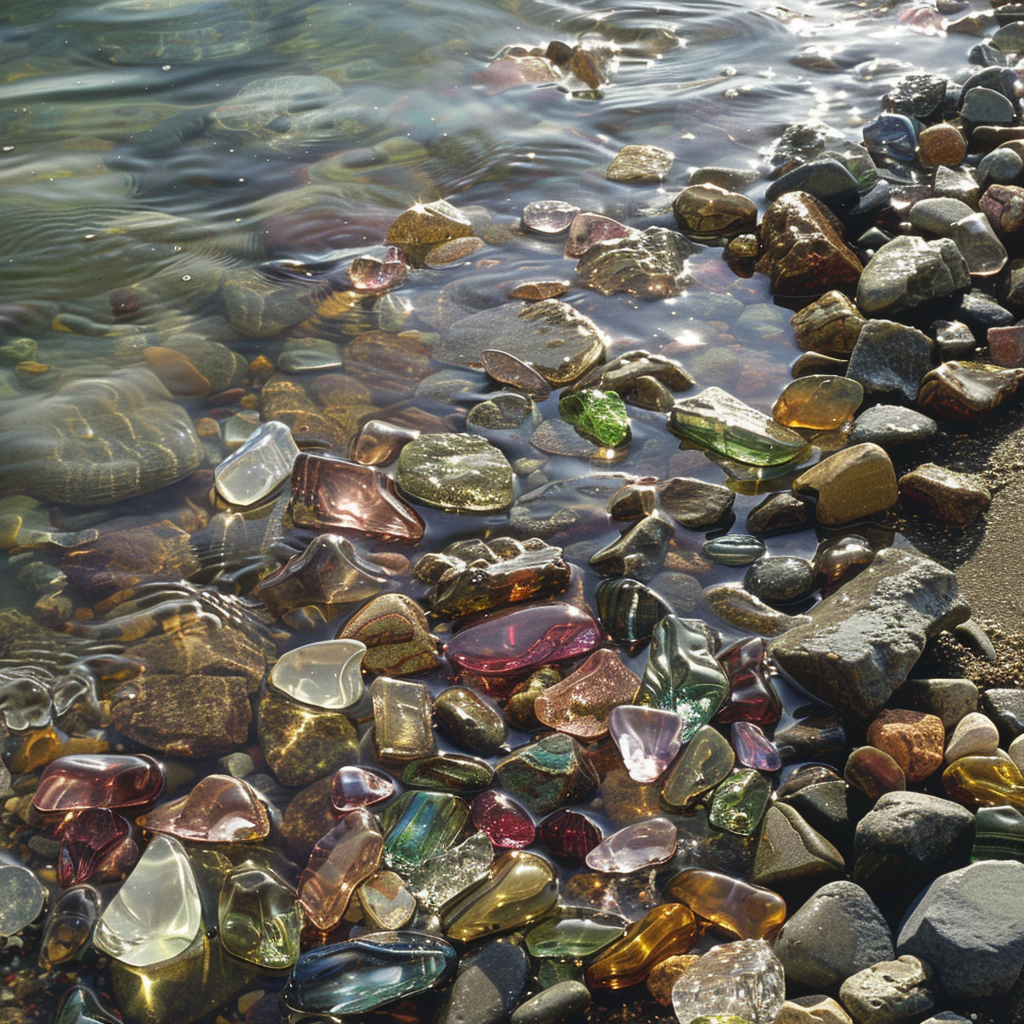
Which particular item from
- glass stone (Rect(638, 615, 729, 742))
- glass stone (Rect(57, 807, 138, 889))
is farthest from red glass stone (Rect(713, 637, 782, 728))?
glass stone (Rect(57, 807, 138, 889))

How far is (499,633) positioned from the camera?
77.2 inches

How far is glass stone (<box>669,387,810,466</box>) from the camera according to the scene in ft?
7.95

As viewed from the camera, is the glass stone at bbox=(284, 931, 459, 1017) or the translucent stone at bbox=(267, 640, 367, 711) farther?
the translucent stone at bbox=(267, 640, 367, 711)

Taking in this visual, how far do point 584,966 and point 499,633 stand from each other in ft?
2.21

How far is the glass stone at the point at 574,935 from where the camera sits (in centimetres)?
152

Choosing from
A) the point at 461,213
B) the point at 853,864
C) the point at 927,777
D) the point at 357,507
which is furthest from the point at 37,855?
the point at 461,213

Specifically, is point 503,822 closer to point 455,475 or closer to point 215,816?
point 215,816

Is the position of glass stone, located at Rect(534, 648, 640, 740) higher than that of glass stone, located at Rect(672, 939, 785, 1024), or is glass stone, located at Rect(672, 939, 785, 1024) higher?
glass stone, located at Rect(534, 648, 640, 740)

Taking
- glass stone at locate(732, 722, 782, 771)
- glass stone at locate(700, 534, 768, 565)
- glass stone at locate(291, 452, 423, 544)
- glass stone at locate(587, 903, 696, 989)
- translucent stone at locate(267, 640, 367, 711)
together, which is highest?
glass stone at locate(291, 452, 423, 544)

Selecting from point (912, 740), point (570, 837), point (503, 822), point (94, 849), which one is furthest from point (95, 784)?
point (912, 740)

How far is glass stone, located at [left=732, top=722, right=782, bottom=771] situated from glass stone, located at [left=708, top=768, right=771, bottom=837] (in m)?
0.04

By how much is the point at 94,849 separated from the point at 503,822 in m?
0.74

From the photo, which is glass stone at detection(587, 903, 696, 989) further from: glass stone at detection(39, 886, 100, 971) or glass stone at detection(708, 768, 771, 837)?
glass stone at detection(39, 886, 100, 971)

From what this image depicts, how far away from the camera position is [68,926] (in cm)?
156
